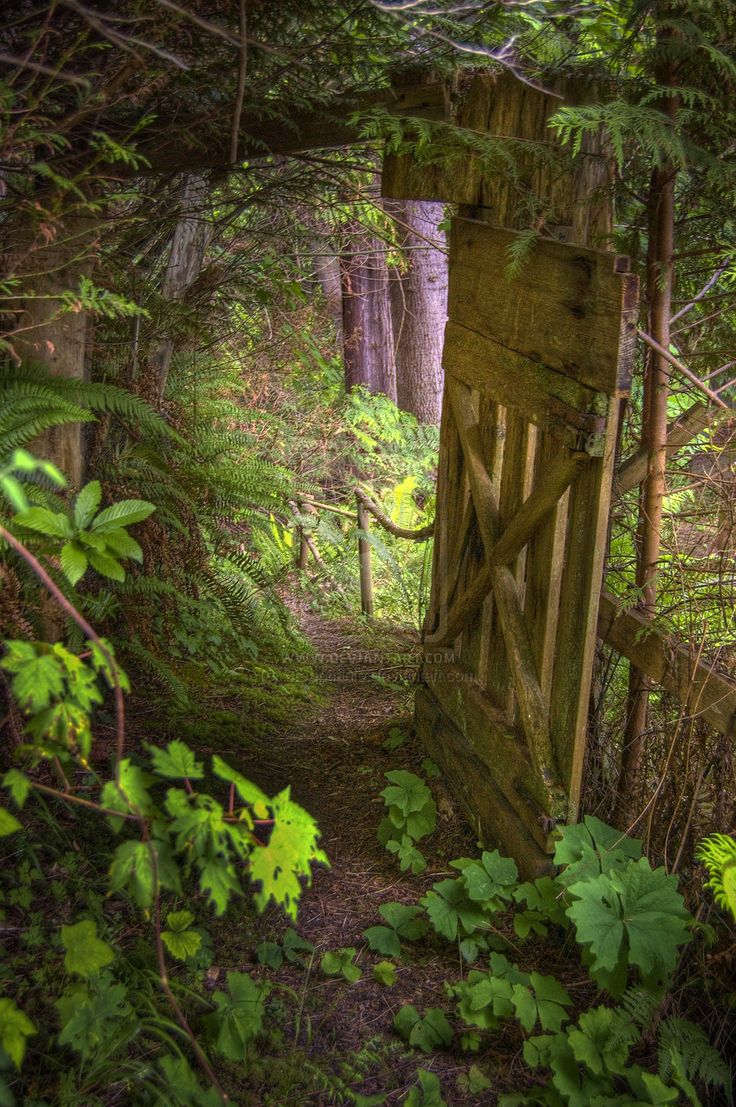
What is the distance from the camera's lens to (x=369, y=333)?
10328 millimetres

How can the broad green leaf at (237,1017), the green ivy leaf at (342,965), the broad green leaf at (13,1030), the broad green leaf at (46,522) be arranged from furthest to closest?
1. the green ivy leaf at (342,965)
2. the broad green leaf at (237,1017)
3. the broad green leaf at (46,522)
4. the broad green leaf at (13,1030)

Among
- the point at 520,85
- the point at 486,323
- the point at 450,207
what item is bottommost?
A: the point at 486,323

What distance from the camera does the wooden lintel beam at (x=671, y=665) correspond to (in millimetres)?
2715

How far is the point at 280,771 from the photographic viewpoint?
174 inches

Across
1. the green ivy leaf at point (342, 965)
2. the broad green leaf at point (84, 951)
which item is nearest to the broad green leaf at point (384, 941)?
the green ivy leaf at point (342, 965)

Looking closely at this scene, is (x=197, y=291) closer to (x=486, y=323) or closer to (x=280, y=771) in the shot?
(x=486, y=323)

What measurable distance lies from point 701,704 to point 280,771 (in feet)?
7.76

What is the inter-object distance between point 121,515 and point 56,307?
1.62 metres

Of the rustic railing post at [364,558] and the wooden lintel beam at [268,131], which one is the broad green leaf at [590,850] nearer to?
the wooden lintel beam at [268,131]

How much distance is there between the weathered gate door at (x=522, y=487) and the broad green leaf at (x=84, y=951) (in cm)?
170

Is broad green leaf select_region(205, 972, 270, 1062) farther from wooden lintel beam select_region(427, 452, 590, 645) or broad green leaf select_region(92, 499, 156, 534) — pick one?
wooden lintel beam select_region(427, 452, 590, 645)

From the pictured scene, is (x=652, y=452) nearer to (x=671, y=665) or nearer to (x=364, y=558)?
(x=671, y=665)

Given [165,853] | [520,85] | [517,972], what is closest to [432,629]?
[517,972]

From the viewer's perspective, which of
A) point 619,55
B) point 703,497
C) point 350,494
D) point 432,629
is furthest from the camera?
point 350,494
